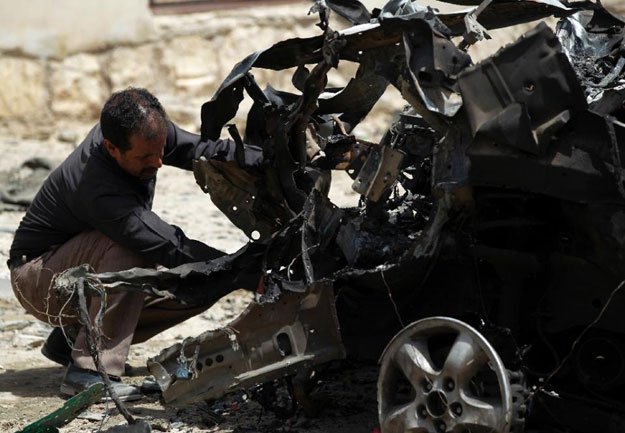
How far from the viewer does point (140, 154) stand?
6098 mm

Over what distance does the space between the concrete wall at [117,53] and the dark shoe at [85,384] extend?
6.31 metres

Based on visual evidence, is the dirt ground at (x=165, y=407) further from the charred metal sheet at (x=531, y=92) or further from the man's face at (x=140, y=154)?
the charred metal sheet at (x=531, y=92)

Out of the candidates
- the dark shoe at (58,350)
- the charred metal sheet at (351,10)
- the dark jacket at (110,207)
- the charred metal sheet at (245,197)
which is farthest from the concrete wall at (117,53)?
the charred metal sheet at (351,10)

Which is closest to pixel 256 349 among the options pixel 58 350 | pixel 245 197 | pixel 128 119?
pixel 245 197

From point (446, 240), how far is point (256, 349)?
3.24 feet

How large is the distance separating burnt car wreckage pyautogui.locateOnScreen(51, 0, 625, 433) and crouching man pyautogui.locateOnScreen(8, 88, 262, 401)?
358 millimetres

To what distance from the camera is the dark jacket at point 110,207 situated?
611cm

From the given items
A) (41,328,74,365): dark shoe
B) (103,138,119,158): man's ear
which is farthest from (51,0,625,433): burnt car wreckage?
(41,328,74,365): dark shoe

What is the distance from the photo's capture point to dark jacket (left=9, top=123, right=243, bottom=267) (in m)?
6.11

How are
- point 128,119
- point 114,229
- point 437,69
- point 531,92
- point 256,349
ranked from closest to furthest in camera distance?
point 531,92 < point 437,69 < point 256,349 < point 128,119 < point 114,229

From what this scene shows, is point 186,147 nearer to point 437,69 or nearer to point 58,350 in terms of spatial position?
point 58,350

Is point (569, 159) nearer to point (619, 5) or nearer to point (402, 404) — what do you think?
point (402, 404)

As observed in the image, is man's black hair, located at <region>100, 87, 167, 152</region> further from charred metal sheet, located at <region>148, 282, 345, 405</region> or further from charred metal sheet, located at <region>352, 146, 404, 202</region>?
charred metal sheet, located at <region>352, 146, 404, 202</region>

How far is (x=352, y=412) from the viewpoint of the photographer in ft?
19.2
